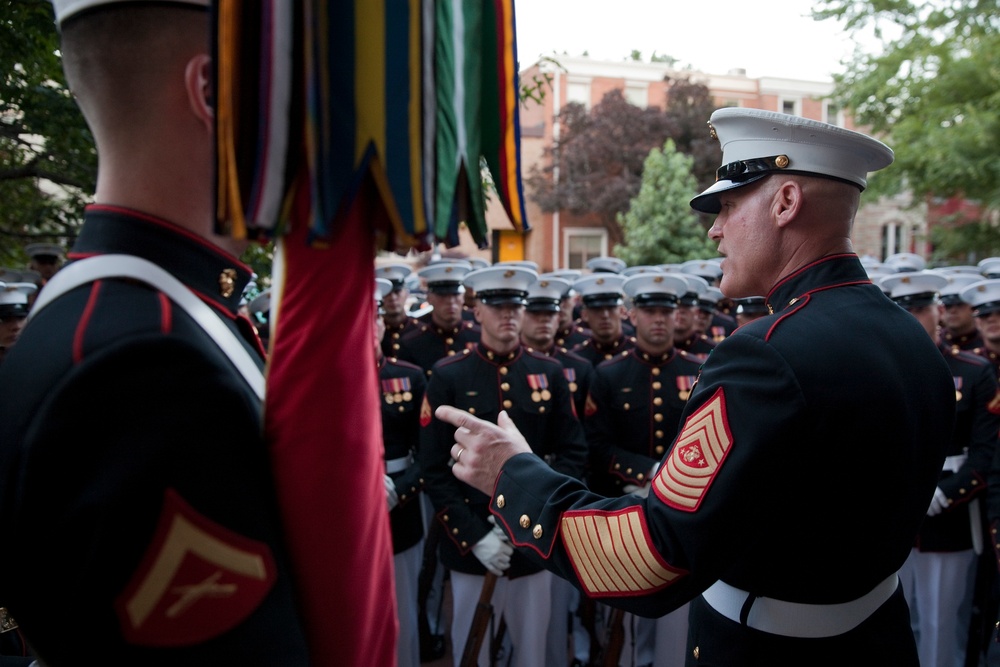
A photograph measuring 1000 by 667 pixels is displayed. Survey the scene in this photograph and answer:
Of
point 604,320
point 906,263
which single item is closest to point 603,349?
point 604,320

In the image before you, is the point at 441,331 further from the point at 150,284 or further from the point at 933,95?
the point at 933,95

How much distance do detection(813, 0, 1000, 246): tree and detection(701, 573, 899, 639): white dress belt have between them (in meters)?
15.1

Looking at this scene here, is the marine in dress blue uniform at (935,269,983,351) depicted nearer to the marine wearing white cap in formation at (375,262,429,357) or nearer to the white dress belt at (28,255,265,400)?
the marine wearing white cap in formation at (375,262,429,357)

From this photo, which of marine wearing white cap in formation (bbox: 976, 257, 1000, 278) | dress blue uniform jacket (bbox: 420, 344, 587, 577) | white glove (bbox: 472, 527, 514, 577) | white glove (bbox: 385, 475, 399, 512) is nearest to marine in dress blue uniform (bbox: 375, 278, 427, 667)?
white glove (bbox: 385, 475, 399, 512)

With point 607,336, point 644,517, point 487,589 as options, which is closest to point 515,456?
point 644,517

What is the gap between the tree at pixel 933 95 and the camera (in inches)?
560

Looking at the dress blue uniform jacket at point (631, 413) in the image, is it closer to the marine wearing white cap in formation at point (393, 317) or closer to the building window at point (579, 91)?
the marine wearing white cap in formation at point (393, 317)

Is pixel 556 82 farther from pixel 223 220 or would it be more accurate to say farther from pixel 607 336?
pixel 223 220

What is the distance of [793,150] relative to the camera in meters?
2.04

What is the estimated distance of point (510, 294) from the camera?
508 cm

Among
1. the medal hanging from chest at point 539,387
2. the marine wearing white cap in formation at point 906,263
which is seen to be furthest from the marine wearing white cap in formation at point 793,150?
the marine wearing white cap in formation at point 906,263

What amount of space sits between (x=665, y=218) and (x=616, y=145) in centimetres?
454

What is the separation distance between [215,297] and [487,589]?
3435 millimetres

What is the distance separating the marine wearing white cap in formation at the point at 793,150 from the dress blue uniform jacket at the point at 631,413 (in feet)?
10.4
